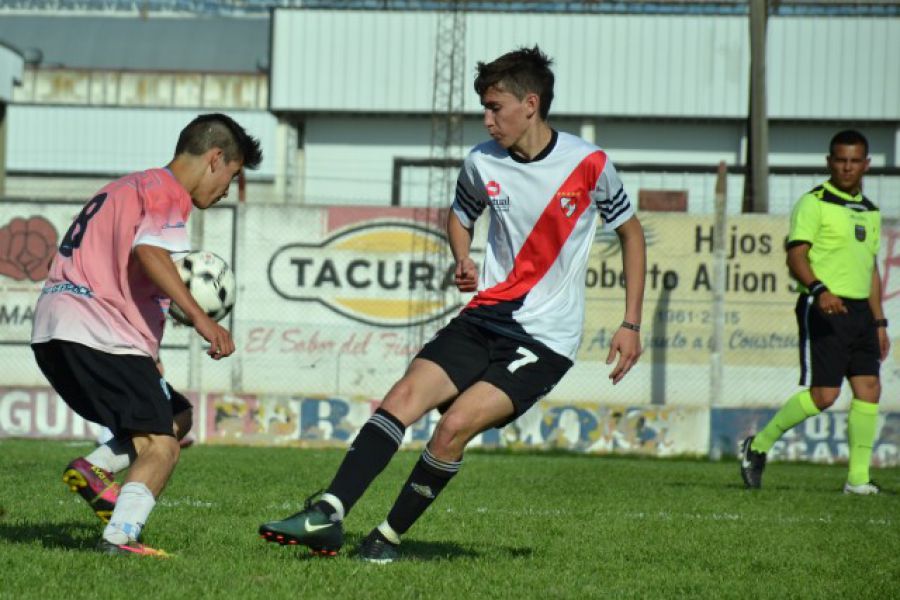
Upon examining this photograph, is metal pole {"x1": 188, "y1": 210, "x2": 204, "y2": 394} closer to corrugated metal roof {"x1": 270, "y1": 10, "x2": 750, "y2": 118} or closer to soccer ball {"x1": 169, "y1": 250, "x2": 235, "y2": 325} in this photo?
soccer ball {"x1": 169, "y1": 250, "x2": 235, "y2": 325}

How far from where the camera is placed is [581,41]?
97.0 feet

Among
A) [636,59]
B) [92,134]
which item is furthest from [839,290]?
[92,134]

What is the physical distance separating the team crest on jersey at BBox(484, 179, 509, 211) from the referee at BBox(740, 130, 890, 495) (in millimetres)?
4130

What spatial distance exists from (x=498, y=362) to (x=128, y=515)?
1.56 meters

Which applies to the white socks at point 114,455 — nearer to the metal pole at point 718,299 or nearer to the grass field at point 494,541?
the grass field at point 494,541

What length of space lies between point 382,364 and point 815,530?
29.4ft

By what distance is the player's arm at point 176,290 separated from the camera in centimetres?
525

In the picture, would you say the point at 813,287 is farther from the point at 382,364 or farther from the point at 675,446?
the point at 382,364

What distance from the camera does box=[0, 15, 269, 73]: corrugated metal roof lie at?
43.5 m

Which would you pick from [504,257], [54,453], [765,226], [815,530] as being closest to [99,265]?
[504,257]

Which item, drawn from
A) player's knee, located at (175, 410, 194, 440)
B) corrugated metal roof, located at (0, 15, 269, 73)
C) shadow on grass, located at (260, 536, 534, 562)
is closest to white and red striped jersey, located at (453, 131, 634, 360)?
shadow on grass, located at (260, 536, 534, 562)

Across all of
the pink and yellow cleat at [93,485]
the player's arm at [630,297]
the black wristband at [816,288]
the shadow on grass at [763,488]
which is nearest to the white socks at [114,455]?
the pink and yellow cleat at [93,485]

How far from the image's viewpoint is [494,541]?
6.43 metres

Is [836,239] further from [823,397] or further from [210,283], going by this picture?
[210,283]
